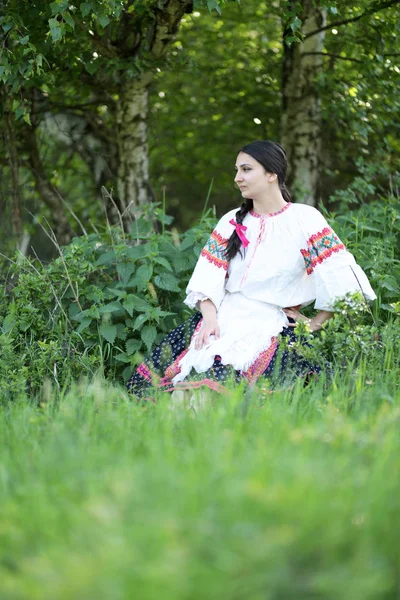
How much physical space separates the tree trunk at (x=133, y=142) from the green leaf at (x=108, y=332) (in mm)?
1890

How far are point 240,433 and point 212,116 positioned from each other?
7.27 meters

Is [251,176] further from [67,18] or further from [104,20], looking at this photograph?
[67,18]

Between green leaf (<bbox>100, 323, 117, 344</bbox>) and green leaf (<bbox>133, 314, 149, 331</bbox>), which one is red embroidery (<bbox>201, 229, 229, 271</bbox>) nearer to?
green leaf (<bbox>133, 314, 149, 331</bbox>)

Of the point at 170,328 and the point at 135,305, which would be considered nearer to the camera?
the point at 135,305

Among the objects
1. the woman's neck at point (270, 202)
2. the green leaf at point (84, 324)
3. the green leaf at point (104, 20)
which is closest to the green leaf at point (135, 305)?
the green leaf at point (84, 324)

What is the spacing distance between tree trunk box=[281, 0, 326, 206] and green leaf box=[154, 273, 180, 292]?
7.95 ft

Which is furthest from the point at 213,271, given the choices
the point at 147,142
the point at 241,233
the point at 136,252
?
the point at 147,142

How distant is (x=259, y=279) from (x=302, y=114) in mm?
3343

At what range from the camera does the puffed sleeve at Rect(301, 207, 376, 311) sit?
13.2ft

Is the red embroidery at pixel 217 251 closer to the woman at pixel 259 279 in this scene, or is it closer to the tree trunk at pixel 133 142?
the woman at pixel 259 279

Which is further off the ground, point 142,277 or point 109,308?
point 142,277

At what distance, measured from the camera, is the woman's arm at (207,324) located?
4031 millimetres

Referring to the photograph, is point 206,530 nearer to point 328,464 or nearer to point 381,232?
point 328,464

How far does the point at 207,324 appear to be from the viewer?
409 centimetres
